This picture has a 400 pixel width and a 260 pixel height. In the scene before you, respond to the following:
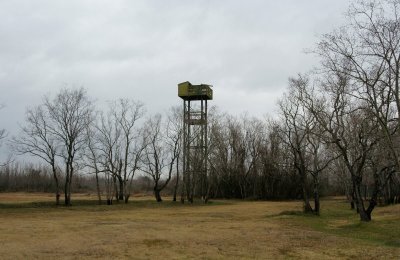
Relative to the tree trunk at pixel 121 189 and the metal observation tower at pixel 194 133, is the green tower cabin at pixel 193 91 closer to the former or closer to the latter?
the metal observation tower at pixel 194 133

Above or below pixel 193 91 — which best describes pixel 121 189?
below

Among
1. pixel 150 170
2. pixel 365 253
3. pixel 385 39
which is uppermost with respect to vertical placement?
pixel 385 39

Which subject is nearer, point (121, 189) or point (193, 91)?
point (193, 91)

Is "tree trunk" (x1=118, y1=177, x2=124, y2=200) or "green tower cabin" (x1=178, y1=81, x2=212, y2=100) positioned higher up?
"green tower cabin" (x1=178, y1=81, x2=212, y2=100)

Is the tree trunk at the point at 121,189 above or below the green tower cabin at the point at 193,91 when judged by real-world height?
below

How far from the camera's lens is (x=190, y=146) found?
169ft

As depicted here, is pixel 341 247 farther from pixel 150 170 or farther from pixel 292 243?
pixel 150 170

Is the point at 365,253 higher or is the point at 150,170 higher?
the point at 150,170

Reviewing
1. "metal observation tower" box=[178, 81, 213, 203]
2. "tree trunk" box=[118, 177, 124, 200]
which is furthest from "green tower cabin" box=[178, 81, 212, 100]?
"tree trunk" box=[118, 177, 124, 200]

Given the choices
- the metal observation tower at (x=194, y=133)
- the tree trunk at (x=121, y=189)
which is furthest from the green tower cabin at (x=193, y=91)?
the tree trunk at (x=121, y=189)

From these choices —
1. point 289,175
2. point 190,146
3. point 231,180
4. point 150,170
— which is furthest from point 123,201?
point 289,175

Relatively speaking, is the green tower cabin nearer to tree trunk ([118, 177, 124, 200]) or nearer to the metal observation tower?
the metal observation tower

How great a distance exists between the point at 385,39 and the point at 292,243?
858 cm

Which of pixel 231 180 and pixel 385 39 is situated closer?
pixel 385 39
